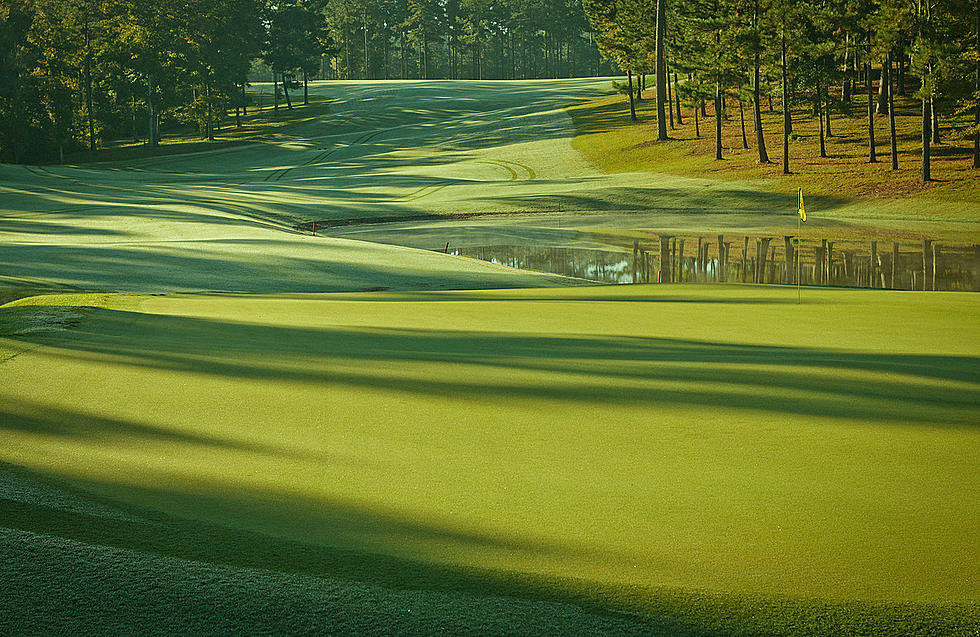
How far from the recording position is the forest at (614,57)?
40219 mm

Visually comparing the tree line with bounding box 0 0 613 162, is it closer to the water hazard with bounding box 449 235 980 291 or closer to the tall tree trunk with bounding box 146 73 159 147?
the tall tree trunk with bounding box 146 73 159 147

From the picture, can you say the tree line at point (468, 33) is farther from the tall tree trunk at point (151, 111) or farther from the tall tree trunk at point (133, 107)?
the tall tree trunk at point (151, 111)

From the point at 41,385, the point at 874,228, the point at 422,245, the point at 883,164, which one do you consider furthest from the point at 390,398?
the point at 883,164

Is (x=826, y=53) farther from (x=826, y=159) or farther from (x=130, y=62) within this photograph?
(x=130, y=62)

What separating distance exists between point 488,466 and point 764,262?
936 inches

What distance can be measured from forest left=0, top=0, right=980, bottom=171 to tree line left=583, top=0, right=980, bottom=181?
98mm

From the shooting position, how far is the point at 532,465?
5.35 meters

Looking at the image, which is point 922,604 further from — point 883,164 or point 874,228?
point 883,164

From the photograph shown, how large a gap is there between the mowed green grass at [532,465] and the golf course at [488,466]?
2 centimetres

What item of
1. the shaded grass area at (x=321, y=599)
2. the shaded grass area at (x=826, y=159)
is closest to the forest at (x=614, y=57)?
the shaded grass area at (x=826, y=159)

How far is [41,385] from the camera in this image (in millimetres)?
6645

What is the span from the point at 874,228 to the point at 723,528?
3405cm

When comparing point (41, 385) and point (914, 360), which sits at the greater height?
point (41, 385)

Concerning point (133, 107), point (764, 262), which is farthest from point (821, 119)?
point (133, 107)
